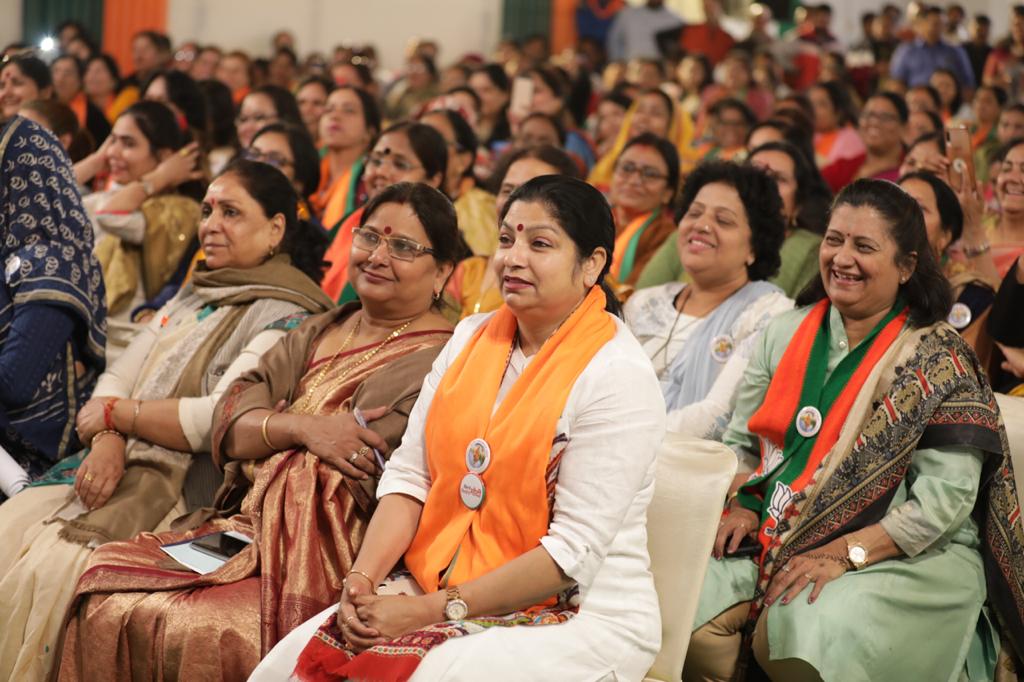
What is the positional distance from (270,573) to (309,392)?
47 centimetres

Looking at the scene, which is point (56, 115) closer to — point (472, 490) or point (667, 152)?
point (667, 152)

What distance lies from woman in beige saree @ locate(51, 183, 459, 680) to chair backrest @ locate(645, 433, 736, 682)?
593 millimetres

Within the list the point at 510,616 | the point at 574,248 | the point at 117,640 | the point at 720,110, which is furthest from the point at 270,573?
the point at 720,110

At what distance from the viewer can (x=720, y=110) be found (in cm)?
673

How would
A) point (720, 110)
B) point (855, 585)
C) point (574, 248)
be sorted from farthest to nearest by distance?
point (720, 110) → point (855, 585) → point (574, 248)

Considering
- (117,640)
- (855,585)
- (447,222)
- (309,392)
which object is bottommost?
(117,640)

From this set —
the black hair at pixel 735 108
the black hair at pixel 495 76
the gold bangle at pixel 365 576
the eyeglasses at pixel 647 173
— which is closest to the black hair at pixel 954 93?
the black hair at pixel 735 108

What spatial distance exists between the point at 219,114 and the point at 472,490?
165 inches

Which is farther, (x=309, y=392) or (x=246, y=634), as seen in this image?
(x=309, y=392)

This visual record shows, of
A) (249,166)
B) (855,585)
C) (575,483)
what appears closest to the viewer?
(575,483)

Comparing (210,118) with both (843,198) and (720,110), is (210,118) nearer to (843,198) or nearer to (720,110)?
(720,110)

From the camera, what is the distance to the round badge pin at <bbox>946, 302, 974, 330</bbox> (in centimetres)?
339

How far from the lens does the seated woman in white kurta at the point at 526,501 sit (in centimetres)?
213

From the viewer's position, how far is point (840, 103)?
7.26 meters
